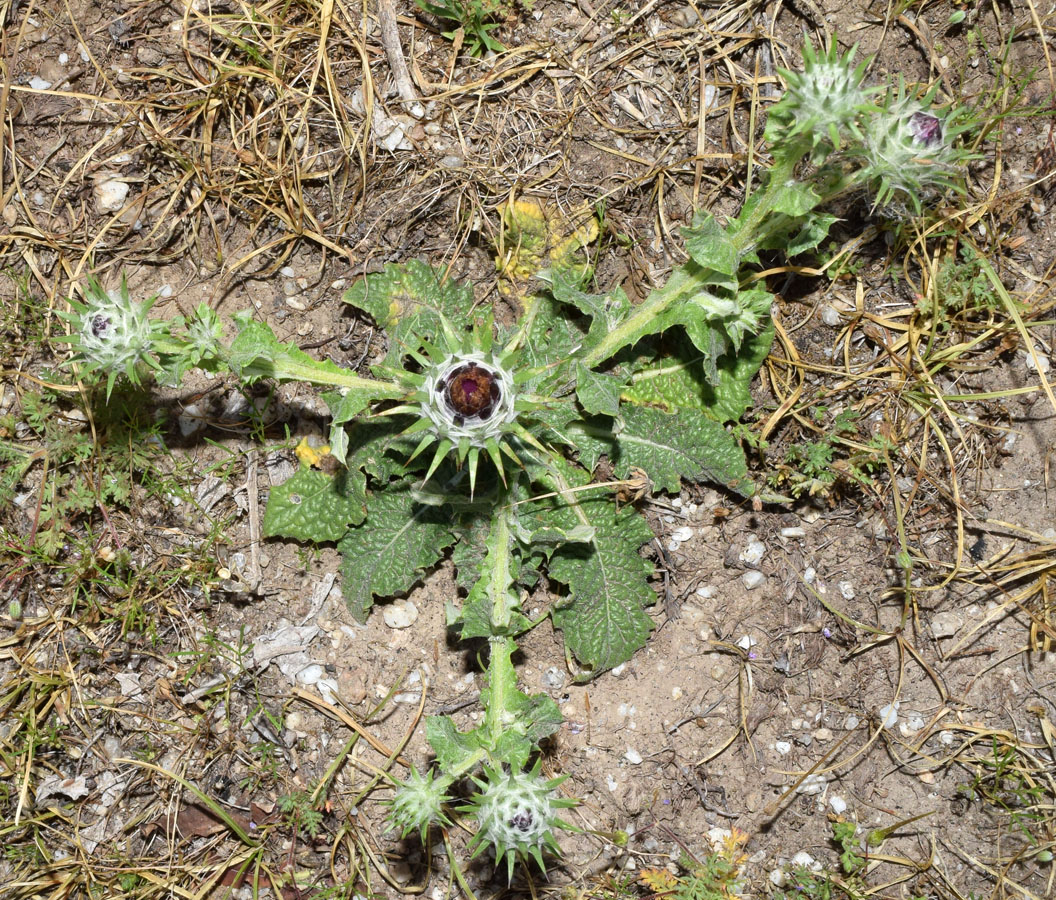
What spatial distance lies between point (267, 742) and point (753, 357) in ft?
10.6

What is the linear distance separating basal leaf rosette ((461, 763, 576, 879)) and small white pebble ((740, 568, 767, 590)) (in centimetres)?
169

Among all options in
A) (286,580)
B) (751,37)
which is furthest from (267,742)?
(751,37)

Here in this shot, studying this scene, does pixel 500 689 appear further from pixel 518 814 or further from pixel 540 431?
pixel 540 431

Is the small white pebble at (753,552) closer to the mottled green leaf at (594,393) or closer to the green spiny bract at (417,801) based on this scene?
the mottled green leaf at (594,393)

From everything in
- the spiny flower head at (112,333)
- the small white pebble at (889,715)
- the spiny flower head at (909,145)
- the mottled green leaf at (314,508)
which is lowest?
the small white pebble at (889,715)

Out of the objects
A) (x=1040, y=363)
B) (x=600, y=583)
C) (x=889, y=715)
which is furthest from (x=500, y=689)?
(x=1040, y=363)

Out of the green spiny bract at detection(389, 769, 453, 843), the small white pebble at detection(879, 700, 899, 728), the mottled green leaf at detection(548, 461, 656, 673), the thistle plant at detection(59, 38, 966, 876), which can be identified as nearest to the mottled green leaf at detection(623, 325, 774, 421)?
the thistle plant at detection(59, 38, 966, 876)

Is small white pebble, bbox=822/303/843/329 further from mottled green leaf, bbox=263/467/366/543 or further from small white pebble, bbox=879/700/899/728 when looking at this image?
mottled green leaf, bbox=263/467/366/543

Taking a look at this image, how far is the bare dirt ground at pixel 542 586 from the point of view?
4.35 m

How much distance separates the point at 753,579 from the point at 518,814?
6.29 feet

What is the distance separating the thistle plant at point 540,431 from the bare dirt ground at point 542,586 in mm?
244

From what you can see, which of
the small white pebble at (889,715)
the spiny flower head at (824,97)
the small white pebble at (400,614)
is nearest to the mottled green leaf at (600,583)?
the small white pebble at (400,614)

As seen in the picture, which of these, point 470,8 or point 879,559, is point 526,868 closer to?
point 879,559

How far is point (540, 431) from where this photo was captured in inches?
163
